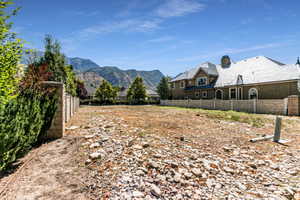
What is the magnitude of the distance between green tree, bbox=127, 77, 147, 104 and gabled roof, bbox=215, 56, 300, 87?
1691 cm

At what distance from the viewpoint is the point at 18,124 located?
2.96 meters

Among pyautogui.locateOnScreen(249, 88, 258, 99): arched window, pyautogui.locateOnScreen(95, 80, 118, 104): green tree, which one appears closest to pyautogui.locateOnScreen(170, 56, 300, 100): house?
pyautogui.locateOnScreen(249, 88, 258, 99): arched window

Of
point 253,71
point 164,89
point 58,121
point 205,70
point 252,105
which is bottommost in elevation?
point 252,105

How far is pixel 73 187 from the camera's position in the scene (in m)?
2.60

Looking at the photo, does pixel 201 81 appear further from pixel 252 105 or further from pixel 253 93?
pixel 252 105

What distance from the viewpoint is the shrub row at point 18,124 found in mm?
2652

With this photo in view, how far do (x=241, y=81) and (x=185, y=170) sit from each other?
22319 mm

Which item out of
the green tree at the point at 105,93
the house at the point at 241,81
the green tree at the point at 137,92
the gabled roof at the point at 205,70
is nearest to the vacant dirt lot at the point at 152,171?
the house at the point at 241,81

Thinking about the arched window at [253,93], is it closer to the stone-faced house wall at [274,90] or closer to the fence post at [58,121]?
the stone-faced house wall at [274,90]

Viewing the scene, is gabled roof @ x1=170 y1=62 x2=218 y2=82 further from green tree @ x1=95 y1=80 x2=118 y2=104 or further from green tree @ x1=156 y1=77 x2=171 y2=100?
green tree @ x1=95 y1=80 x2=118 y2=104

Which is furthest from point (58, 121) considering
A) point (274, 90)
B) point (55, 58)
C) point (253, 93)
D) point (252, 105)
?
point (253, 93)

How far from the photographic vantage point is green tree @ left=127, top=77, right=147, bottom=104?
3703cm

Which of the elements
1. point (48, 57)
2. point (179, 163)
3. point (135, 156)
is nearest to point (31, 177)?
point (135, 156)

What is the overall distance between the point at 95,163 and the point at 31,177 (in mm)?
1099
